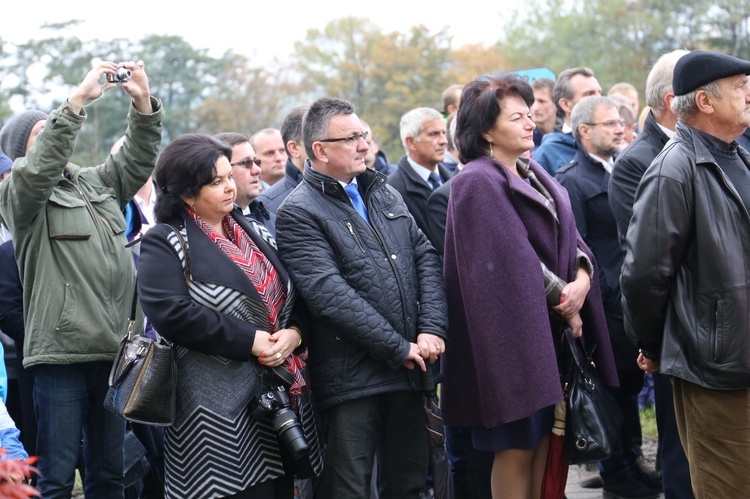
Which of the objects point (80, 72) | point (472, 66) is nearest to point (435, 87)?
point (472, 66)

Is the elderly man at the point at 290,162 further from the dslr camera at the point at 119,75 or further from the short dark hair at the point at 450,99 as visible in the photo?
the short dark hair at the point at 450,99

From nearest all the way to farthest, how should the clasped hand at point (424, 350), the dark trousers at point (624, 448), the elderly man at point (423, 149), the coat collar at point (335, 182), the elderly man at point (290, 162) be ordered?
the clasped hand at point (424, 350), the coat collar at point (335, 182), the dark trousers at point (624, 448), the elderly man at point (290, 162), the elderly man at point (423, 149)

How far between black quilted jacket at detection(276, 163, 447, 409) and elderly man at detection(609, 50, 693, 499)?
1.24 meters

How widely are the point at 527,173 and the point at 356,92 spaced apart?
40.2 meters

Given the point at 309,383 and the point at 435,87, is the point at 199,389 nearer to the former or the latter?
the point at 309,383

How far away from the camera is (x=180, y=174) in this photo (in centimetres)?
427

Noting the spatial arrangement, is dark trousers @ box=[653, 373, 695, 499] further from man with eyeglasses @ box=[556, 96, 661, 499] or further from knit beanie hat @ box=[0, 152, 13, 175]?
knit beanie hat @ box=[0, 152, 13, 175]

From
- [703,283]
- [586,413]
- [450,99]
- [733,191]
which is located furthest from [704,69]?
[450,99]

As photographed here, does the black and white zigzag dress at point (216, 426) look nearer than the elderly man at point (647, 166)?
Yes

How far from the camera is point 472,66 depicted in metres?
45.1

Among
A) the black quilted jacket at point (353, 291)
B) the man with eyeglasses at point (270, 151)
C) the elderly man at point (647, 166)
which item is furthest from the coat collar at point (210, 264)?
the man with eyeglasses at point (270, 151)

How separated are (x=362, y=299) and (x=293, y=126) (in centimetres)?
256

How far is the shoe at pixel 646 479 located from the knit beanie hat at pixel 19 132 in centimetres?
408

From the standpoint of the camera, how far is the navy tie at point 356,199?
4.70 meters
